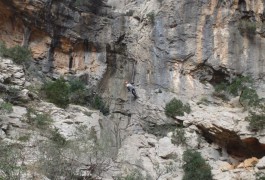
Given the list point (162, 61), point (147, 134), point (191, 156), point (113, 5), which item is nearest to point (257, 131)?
point (191, 156)

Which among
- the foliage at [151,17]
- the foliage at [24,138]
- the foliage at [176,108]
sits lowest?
the foliage at [24,138]

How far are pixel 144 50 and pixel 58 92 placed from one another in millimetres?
6685

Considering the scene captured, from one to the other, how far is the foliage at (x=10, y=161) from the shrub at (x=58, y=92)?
5960 millimetres

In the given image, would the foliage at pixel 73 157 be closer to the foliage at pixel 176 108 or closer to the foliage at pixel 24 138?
the foliage at pixel 24 138

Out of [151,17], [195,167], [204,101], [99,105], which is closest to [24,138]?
[99,105]

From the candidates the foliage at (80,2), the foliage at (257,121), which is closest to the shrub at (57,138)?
the foliage at (257,121)

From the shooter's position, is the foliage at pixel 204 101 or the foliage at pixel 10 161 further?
the foliage at pixel 204 101

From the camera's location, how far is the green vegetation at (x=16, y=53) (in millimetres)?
23344

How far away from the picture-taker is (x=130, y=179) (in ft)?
55.5

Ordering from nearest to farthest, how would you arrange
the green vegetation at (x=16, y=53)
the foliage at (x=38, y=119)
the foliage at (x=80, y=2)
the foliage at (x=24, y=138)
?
the foliage at (x=24, y=138) < the foliage at (x=38, y=119) < the green vegetation at (x=16, y=53) < the foliage at (x=80, y=2)

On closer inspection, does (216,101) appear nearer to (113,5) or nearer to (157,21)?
(157,21)

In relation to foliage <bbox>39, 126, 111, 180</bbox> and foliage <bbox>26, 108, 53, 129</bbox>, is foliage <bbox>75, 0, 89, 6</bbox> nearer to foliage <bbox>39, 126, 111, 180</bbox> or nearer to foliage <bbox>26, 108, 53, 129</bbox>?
foliage <bbox>26, 108, 53, 129</bbox>

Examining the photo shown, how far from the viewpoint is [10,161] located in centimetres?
1492

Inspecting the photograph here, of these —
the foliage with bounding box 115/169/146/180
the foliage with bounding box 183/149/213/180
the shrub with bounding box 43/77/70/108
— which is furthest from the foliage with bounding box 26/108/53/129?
the foliage with bounding box 183/149/213/180
